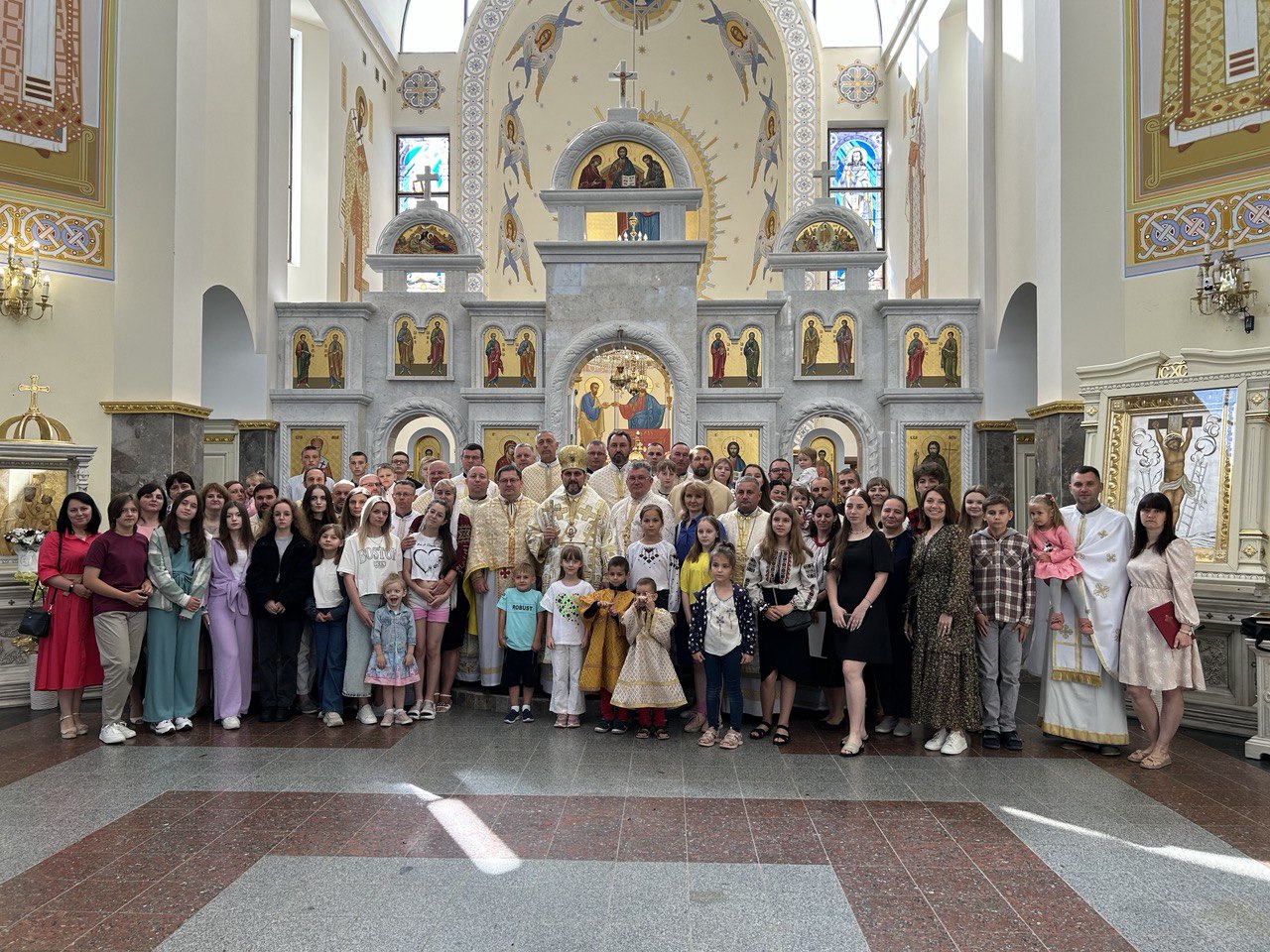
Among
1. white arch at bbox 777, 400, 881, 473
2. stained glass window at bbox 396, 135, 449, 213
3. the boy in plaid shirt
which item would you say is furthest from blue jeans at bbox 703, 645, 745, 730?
stained glass window at bbox 396, 135, 449, 213

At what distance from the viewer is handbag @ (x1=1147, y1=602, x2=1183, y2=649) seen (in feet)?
19.9

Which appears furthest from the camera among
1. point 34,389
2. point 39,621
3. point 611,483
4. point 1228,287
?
point 34,389

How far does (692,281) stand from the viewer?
45.9 feet

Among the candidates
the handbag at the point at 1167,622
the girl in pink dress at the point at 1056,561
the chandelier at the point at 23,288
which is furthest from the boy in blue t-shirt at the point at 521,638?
the chandelier at the point at 23,288

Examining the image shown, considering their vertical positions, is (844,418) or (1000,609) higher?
(844,418)

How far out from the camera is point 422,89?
21.5m

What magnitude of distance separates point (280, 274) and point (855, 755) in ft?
39.4

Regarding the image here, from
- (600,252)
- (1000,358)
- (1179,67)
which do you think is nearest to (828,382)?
(1000,358)

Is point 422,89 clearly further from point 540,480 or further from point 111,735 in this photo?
point 111,735

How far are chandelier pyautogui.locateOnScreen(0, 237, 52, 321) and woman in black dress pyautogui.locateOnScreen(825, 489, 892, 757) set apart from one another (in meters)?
8.85

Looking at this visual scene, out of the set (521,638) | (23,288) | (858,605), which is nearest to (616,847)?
(858,605)

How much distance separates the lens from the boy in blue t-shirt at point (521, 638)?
707cm

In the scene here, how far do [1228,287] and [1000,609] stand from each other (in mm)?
4952

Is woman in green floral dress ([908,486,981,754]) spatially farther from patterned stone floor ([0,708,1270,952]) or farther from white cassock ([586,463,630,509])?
white cassock ([586,463,630,509])
